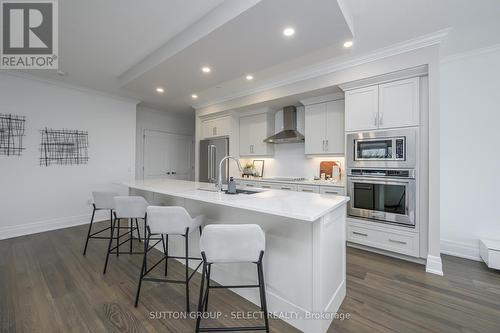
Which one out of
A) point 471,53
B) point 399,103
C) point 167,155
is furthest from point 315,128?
point 167,155

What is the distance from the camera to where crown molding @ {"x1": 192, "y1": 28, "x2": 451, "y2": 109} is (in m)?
2.40

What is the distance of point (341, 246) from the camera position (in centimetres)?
190

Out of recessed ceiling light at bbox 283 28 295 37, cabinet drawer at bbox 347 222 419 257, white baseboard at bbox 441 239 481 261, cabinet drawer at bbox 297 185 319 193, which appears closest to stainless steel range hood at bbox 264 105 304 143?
cabinet drawer at bbox 297 185 319 193

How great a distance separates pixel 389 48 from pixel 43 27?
13.4 ft

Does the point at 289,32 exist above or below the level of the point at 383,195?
above

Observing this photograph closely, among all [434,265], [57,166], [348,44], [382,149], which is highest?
[348,44]

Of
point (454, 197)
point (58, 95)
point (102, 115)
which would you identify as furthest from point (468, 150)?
point (58, 95)

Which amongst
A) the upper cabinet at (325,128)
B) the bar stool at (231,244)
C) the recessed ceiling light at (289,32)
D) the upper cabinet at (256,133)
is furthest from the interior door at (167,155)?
the bar stool at (231,244)

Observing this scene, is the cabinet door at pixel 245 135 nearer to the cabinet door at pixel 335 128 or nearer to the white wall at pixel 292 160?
the white wall at pixel 292 160

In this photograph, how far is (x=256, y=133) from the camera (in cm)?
456

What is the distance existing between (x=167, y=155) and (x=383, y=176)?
17.6 feet

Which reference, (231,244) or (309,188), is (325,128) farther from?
(231,244)

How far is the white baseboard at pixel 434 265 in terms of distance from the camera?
2357 millimetres

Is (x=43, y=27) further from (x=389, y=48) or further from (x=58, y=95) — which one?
(x=389, y=48)
